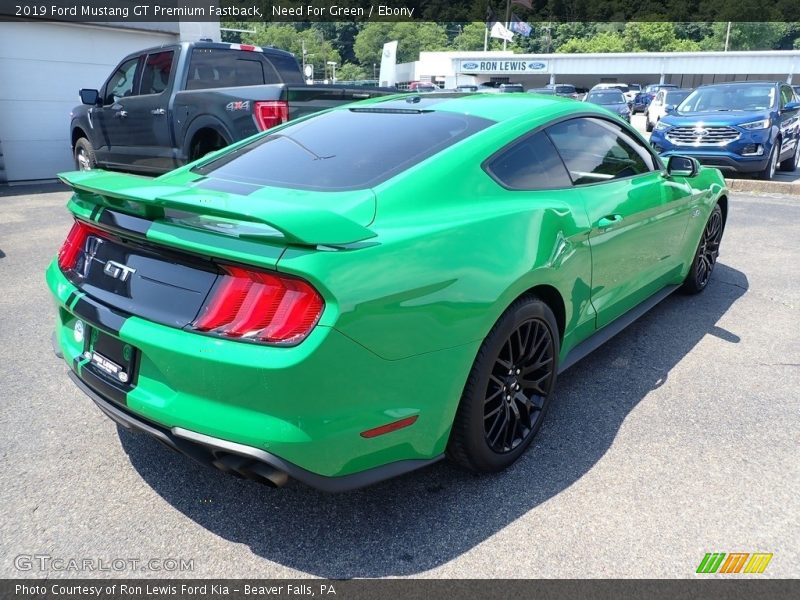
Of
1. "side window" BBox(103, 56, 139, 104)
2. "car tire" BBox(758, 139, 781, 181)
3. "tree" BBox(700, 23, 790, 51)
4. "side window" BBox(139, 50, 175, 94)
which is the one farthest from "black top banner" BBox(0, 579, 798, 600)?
"tree" BBox(700, 23, 790, 51)

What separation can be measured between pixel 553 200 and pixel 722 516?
146 centimetres

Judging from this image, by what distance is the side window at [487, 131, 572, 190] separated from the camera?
107 inches

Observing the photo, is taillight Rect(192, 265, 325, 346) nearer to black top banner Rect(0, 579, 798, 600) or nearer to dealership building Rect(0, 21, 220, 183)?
black top banner Rect(0, 579, 798, 600)

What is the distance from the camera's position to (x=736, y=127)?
1048cm

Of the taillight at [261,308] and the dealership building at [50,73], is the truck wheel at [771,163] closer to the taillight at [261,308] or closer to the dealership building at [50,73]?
the taillight at [261,308]

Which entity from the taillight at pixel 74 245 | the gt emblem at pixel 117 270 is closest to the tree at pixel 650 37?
the taillight at pixel 74 245

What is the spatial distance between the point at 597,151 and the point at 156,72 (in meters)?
6.41

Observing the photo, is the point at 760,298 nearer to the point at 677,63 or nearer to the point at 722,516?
the point at 722,516

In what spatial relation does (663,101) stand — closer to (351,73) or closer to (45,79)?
(45,79)

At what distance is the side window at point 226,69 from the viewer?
7602mm

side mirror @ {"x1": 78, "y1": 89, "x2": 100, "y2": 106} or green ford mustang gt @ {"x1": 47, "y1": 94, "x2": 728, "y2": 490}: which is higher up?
side mirror @ {"x1": 78, "y1": 89, "x2": 100, "y2": 106}

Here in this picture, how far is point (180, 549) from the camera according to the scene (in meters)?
2.23

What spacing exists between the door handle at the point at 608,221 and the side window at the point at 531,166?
251mm

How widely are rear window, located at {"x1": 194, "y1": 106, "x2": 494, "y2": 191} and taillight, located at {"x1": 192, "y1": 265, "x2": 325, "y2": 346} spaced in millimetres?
628
